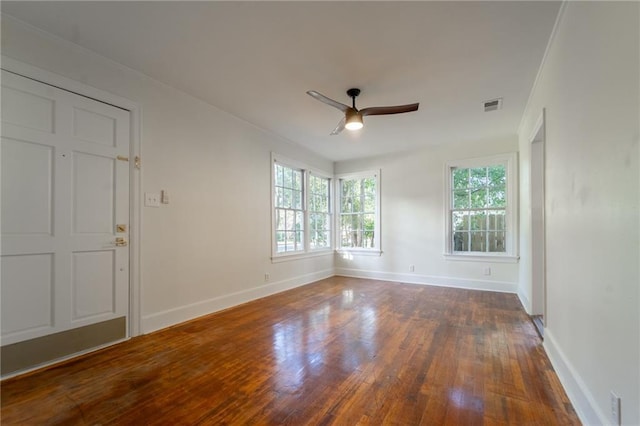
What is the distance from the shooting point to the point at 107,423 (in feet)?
5.52

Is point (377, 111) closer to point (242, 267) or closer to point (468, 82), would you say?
point (468, 82)

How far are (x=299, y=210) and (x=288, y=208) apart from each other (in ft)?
1.12

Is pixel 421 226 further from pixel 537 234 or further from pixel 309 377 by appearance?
pixel 309 377

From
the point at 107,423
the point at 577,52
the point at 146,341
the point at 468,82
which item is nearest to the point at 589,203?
the point at 577,52

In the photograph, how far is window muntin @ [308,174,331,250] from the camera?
19.6 ft

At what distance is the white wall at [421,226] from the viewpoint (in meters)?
5.09

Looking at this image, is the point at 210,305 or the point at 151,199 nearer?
the point at 151,199

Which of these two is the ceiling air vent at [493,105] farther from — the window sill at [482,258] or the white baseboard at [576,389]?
the white baseboard at [576,389]

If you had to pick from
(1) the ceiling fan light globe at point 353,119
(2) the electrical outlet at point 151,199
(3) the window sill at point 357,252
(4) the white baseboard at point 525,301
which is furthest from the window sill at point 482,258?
(2) the electrical outlet at point 151,199

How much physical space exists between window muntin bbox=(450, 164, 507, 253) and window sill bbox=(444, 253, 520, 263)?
0.44ft

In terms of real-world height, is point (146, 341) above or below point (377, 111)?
below

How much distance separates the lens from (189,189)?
11.6 feet

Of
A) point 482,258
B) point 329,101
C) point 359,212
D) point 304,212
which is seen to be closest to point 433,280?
point 482,258

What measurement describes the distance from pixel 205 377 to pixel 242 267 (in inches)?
82.9
